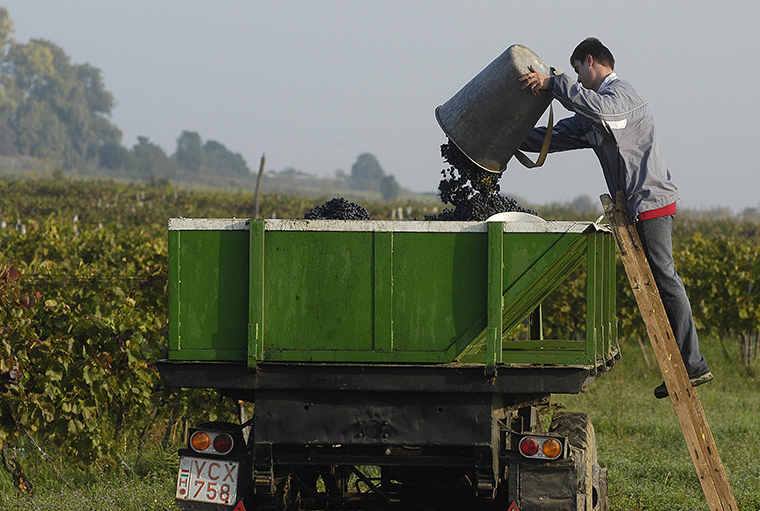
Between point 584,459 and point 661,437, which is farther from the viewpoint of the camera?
point 661,437

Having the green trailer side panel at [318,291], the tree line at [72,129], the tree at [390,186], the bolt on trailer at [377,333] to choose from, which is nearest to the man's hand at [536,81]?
the bolt on trailer at [377,333]

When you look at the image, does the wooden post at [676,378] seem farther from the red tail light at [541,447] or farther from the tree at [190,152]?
the tree at [190,152]

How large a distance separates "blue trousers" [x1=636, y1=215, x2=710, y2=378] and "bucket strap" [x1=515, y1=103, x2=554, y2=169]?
2.40 feet

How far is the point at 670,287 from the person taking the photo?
15.7 ft

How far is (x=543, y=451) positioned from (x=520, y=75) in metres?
1.95

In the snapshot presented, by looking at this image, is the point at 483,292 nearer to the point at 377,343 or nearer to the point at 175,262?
the point at 377,343

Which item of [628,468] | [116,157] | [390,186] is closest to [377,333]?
[628,468]

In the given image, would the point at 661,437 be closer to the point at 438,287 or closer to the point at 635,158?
the point at 635,158

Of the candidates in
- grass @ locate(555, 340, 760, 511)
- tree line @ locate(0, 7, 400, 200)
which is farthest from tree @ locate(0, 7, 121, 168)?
grass @ locate(555, 340, 760, 511)

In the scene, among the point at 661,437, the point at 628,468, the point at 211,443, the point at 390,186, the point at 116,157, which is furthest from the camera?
the point at 116,157

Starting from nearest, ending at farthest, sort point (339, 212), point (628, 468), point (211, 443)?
point (211, 443)
point (339, 212)
point (628, 468)

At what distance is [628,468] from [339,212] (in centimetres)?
419

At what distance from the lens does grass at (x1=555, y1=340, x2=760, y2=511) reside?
7.00 meters

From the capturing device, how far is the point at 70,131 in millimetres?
127562
